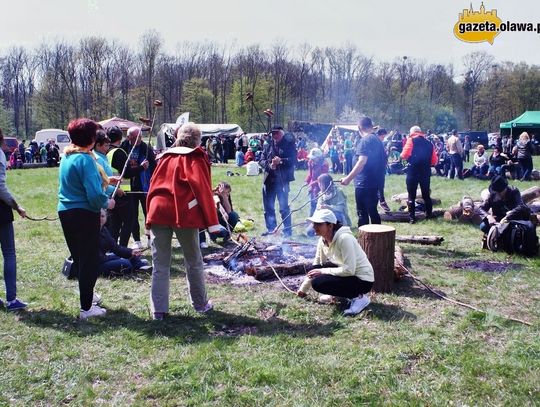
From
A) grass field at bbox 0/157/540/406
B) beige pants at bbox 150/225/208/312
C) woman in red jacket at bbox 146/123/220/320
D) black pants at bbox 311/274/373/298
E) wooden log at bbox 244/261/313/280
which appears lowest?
grass field at bbox 0/157/540/406

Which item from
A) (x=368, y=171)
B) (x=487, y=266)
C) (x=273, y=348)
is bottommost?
(x=273, y=348)

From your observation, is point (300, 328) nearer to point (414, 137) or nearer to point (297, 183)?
point (414, 137)

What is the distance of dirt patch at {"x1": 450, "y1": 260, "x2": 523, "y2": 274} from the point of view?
19.7 ft

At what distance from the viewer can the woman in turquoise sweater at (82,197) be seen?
163 inches

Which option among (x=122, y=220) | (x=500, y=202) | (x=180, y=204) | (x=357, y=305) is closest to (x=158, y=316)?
(x=180, y=204)

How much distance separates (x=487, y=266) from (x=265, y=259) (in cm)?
271

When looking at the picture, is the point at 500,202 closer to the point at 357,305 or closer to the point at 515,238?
the point at 515,238

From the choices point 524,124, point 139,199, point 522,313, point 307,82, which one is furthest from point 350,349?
point 307,82

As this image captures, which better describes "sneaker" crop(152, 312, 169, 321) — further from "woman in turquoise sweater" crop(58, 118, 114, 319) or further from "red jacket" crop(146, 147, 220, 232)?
"red jacket" crop(146, 147, 220, 232)

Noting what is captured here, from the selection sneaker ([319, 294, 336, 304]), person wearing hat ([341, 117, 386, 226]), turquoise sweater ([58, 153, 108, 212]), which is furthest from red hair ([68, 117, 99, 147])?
person wearing hat ([341, 117, 386, 226])

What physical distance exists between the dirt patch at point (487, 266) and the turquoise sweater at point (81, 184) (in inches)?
171

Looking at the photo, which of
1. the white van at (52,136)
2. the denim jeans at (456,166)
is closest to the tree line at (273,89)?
the white van at (52,136)

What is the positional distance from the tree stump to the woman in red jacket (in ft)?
5.67

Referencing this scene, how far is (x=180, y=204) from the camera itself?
4164mm
